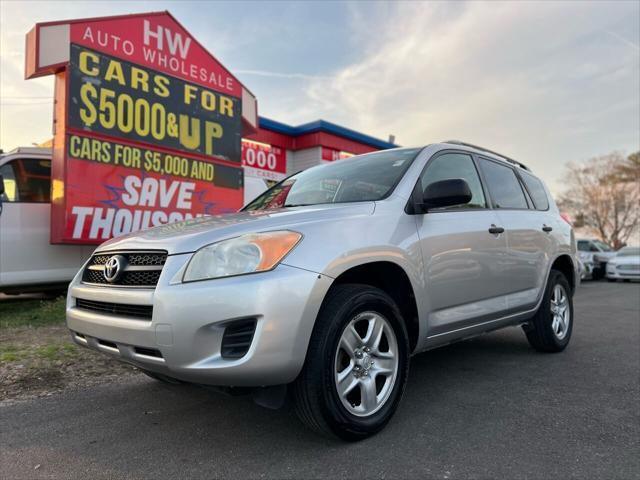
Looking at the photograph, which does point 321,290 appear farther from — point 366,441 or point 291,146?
point 291,146

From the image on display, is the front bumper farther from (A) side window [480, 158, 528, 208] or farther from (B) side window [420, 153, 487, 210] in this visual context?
(A) side window [480, 158, 528, 208]

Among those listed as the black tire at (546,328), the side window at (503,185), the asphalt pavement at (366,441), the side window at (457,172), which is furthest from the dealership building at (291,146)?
the asphalt pavement at (366,441)

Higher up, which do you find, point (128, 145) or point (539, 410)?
point (128, 145)

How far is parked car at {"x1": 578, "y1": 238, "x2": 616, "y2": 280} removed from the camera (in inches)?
672

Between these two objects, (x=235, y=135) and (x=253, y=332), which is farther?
(x=235, y=135)

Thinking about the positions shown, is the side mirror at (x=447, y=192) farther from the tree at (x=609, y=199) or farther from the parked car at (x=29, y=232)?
the tree at (x=609, y=199)

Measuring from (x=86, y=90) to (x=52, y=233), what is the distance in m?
2.08

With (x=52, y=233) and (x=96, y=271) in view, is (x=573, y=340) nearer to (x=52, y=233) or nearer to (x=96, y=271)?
(x=96, y=271)

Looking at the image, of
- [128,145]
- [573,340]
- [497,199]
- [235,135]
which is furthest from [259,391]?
[235,135]

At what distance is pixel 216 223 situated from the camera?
2701 mm

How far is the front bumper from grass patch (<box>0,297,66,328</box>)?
13.8 ft

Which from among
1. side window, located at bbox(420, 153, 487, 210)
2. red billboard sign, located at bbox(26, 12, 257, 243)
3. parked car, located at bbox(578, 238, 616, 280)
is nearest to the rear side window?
side window, located at bbox(420, 153, 487, 210)

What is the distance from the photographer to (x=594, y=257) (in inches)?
701

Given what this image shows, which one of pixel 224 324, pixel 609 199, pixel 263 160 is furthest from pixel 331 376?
pixel 609 199
